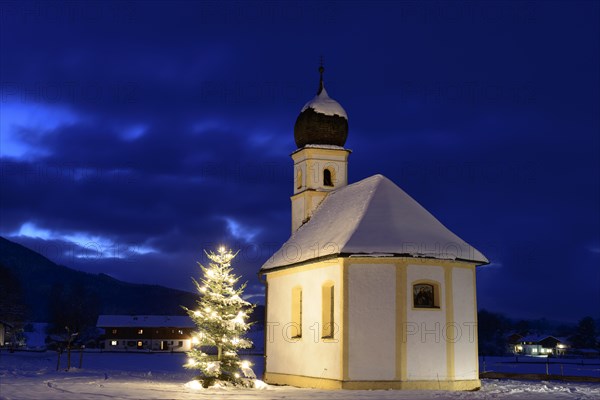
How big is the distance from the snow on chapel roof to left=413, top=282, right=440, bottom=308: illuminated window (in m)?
1.05

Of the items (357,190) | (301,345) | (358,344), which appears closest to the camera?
(358,344)

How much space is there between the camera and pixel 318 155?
33.2 meters

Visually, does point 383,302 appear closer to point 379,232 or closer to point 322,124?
point 379,232

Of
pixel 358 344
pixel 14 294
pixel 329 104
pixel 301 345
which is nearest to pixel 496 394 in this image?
pixel 358 344

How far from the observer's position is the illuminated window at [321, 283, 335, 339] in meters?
24.8

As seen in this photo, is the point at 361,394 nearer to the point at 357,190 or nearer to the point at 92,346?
the point at 357,190

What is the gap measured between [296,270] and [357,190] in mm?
4039

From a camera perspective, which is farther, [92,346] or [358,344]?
[92,346]

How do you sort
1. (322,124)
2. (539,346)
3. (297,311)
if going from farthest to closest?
(539,346), (322,124), (297,311)

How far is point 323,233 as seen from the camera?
89.1 ft

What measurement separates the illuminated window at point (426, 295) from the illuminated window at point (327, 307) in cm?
292

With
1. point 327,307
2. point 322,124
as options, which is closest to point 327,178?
point 322,124

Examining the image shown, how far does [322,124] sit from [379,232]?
1051cm

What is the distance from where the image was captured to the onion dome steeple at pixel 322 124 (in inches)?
1315
